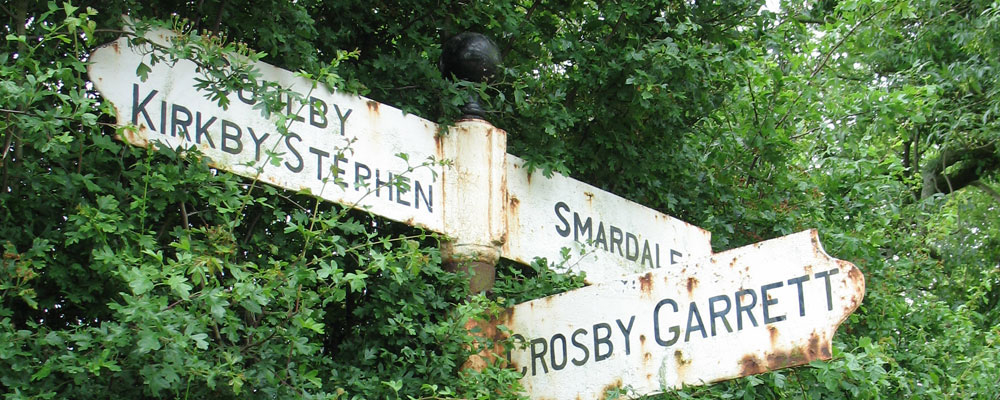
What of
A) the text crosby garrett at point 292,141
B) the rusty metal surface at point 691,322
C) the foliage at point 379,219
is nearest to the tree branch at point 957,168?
the foliage at point 379,219

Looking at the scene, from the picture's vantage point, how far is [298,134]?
325 cm

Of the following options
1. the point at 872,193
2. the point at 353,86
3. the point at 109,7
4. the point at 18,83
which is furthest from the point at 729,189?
the point at 18,83

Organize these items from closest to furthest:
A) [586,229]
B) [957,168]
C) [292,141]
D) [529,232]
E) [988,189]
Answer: [292,141] → [529,232] → [586,229] → [957,168] → [988,189]

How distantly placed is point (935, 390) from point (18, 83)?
4.25 m

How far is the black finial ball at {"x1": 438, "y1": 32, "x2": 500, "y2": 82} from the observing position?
12.6 ft

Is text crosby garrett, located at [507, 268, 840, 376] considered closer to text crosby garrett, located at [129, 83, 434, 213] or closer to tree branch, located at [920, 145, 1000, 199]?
text crosby garrett, located at [129, 83, 434, 213]

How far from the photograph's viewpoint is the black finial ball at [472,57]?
3.85 m

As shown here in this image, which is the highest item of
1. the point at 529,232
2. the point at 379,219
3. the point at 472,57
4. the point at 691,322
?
the point at 472,57

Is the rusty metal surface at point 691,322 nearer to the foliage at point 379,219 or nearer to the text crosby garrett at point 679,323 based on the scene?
the text crosby garrett at point 679,323

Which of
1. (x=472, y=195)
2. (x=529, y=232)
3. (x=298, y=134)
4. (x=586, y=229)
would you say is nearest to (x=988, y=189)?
(x=586, y=229)

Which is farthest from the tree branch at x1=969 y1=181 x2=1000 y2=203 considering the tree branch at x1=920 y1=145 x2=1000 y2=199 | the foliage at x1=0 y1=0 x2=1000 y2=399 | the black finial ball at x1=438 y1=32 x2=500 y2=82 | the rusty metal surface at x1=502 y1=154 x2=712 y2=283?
the black finial ball at x1=438 y1=32 x2=500 y2=82

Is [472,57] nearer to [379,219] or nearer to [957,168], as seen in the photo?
[379,219]

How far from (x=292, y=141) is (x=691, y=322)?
4.05 ft

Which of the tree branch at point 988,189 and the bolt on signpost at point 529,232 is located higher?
the tree branch at point 988,189
